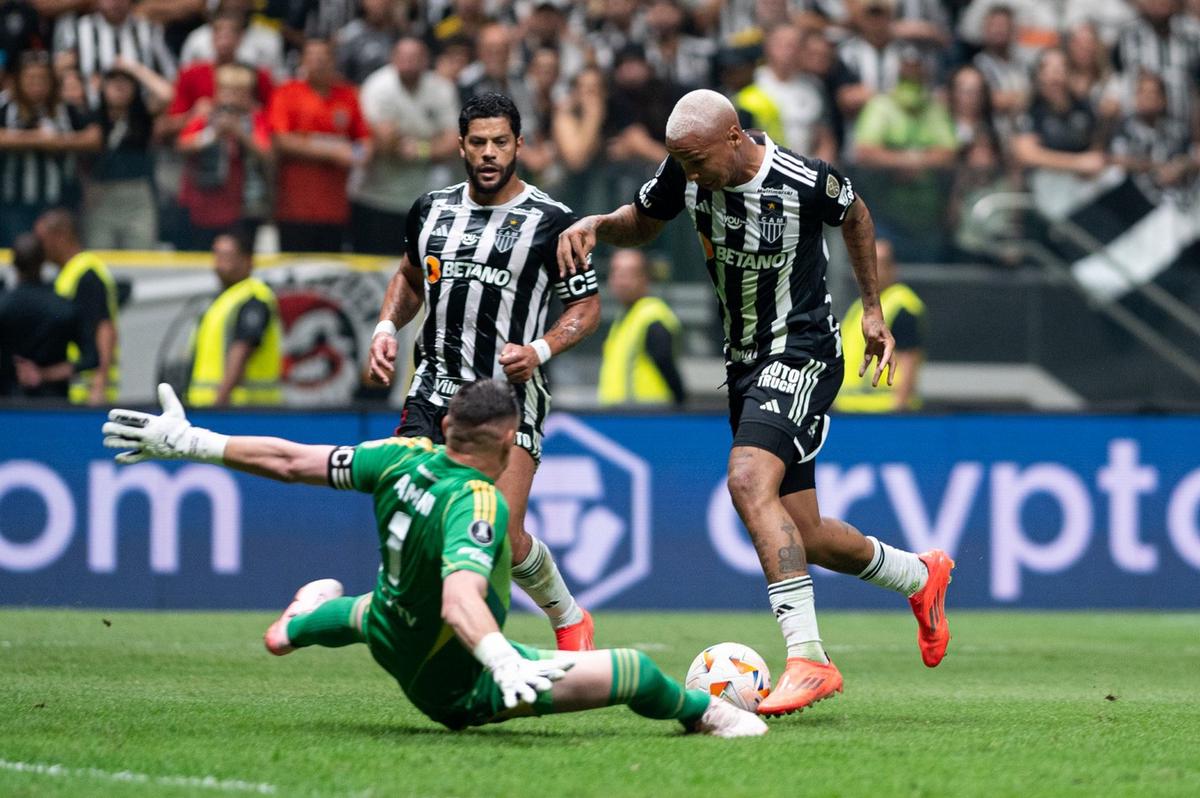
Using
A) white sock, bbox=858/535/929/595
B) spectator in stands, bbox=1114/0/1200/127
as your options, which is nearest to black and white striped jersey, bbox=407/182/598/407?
white sock, bbox=858/535/929/595

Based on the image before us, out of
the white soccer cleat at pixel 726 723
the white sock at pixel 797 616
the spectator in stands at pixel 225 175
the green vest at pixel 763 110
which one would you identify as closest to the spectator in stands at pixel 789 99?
the green vest at pixel 763 110

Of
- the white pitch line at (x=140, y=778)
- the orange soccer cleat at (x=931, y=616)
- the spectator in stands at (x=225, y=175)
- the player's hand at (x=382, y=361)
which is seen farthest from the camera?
the spectator in stands at (x=225, y=175)

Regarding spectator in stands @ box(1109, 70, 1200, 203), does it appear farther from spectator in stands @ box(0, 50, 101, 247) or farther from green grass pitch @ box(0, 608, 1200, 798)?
spectator in stands @ box(0, 50, 101, 247)

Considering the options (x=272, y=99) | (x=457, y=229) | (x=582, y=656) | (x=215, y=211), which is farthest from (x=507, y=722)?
(x=272, y=99)

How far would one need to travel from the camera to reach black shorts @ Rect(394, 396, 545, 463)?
7469 millimetres

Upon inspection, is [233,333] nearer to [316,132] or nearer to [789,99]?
[316,132]

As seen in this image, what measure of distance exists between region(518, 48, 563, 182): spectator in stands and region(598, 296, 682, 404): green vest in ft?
4.56

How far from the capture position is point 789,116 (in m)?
15.3

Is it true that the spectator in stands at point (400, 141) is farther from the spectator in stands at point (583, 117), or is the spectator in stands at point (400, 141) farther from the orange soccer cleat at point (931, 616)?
the orange soccer cleat at point (931, 616)

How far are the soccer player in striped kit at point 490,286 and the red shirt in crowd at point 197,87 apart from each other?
716 cm

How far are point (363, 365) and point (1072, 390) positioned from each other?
5.70 m

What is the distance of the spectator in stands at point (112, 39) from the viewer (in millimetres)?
14594

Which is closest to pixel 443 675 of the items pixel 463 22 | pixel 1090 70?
pixel 463 22

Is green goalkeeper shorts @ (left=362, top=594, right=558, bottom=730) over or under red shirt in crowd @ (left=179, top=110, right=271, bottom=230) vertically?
under
